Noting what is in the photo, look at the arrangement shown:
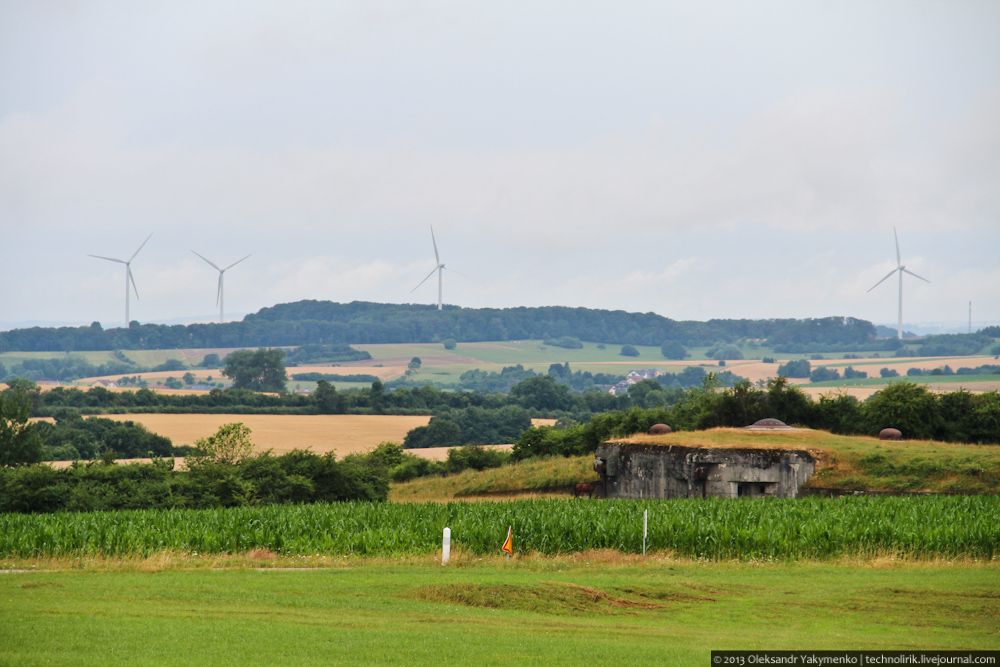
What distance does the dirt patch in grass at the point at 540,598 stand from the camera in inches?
1004

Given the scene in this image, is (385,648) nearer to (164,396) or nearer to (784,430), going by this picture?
(784,430)

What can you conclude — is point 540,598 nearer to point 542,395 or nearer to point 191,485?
point 191,485

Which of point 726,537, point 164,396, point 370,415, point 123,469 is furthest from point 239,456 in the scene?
point 164,396

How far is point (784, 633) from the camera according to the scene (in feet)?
75.4

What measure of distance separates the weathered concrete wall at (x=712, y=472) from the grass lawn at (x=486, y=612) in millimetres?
24988

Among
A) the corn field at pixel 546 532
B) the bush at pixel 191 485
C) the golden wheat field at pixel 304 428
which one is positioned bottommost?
the golden wheat field at pixel 304 428

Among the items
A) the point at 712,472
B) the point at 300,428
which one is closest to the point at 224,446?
the point at 712,472

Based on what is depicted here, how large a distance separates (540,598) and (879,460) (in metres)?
35.2

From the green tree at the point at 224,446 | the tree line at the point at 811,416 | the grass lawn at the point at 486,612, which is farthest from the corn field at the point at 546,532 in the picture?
the tree line at the point at 811,416

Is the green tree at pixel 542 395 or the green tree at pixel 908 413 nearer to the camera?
the green tree at pixel 908 413

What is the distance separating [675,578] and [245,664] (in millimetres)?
13655

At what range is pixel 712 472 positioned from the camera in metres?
58.8

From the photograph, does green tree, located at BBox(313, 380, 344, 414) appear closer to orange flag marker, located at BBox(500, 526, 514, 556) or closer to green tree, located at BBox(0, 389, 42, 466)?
green tree, located at BBox(0, 389, 42, 466)

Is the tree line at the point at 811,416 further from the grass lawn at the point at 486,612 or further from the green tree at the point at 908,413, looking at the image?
the grass lawn at the point at 486,612
